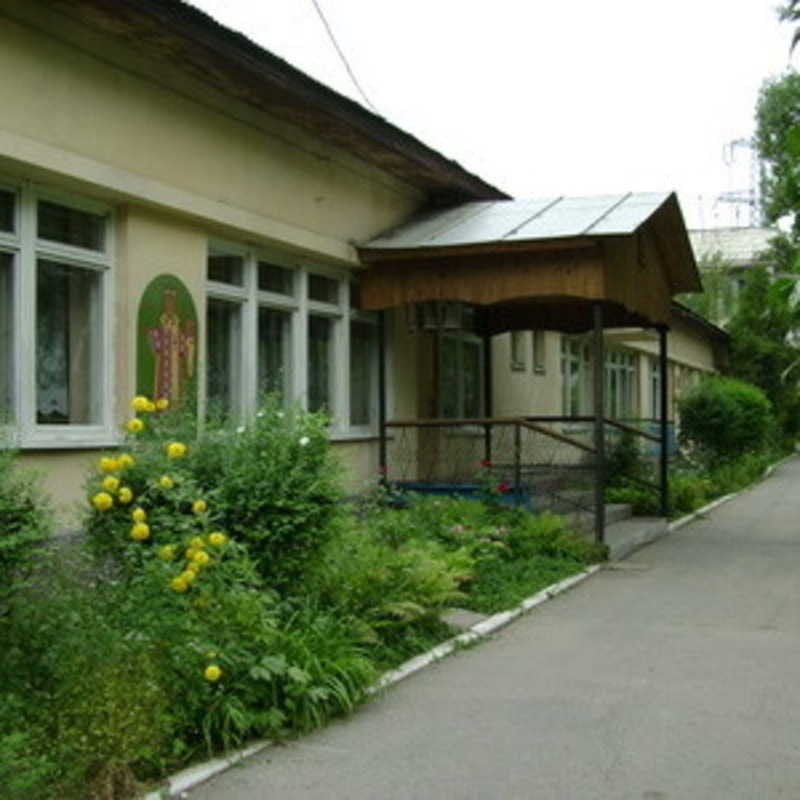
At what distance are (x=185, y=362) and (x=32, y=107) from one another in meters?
2.69

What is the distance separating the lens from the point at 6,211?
8859 millimetres

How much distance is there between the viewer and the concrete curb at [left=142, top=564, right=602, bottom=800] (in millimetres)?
5266

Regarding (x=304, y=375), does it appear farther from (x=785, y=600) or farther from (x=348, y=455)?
(x=785, y=600)

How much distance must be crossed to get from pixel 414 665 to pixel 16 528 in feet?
10.9

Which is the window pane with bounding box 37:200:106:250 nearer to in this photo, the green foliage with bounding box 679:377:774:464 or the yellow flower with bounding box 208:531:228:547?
the yellow flower with bounding box 208:531:228:547

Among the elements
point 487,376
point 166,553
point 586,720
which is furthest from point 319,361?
point 586,720

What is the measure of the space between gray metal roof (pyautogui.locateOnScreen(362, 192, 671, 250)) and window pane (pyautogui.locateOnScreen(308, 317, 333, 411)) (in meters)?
1.06

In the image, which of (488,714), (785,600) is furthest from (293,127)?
(488,714)

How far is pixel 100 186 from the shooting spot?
9391mm

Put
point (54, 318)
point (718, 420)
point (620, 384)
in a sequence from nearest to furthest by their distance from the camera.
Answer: point (54, 318), point (718, 420), point (620, 384)

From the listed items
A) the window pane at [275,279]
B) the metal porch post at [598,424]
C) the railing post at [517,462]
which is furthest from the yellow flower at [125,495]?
the metal porch post at [598,424]

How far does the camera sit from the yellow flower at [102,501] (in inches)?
243

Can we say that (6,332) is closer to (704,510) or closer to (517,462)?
(517,462)

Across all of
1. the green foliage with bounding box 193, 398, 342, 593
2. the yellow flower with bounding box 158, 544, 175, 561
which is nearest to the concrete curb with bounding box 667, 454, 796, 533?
the green foliage with bounding box 193, 398, 342, 593
